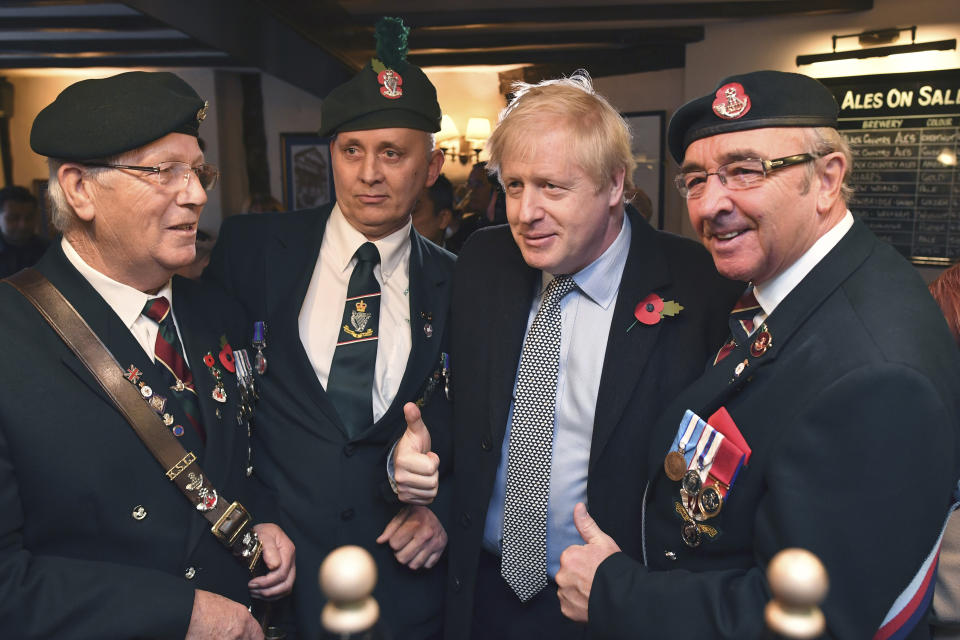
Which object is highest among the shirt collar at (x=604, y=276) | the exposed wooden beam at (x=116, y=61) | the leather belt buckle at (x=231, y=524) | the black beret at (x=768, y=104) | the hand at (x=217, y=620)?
the exposed wooden beam at (x=116, y=61)

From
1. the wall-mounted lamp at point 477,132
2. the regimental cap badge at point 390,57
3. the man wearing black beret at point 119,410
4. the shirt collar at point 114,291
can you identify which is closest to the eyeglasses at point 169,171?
the man wearing black beret at point 119,410

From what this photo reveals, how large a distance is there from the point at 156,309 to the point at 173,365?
137 mm

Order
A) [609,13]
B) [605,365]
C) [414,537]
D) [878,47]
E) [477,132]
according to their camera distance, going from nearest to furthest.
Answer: [605,365] < [414,537] < [878,47] < [609,13] < [477,132]

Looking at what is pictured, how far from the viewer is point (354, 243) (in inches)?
90.9

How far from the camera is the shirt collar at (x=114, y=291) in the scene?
5.48 ft

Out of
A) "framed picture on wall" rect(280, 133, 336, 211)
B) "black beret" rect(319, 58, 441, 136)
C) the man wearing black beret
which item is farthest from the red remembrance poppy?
"framed picture on wall" rect(280, 133, 336, 211)

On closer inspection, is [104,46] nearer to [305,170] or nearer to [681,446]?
[305,170]

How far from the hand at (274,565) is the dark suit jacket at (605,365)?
1.48ft

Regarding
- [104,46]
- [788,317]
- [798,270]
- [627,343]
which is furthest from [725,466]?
[104,46]

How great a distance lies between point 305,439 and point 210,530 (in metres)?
0.45

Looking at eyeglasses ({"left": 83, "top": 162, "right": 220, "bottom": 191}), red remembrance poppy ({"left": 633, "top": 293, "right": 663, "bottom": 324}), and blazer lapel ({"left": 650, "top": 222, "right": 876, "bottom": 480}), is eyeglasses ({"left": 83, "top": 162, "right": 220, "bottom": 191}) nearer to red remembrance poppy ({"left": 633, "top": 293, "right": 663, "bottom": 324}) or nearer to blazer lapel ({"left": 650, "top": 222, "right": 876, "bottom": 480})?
red remembrance poppy ({"left": 633, "top": 293, "right": 663, "bottom": 324})

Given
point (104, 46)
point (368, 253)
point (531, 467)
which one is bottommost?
point (531, 467)

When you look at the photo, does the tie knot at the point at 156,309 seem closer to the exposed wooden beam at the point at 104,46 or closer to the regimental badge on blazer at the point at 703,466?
the regimental badge on blazer at the point at 703,466

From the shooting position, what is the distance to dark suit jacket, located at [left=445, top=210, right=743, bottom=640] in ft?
6.10
